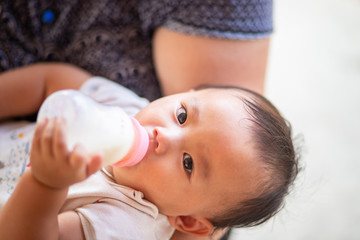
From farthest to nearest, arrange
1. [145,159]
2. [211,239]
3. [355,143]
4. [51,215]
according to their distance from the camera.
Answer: [355,143] < [211,239] < [145,159] < [51,215]

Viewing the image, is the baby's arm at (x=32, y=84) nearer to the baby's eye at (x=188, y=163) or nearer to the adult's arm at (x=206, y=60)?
the adult's arm at (x=206, y=60)

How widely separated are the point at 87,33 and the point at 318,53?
6.26ft

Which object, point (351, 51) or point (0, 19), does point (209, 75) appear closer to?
point (0, 19)

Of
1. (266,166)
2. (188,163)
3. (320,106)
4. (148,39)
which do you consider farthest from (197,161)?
(320,106)

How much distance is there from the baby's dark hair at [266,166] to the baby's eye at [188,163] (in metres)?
0.14

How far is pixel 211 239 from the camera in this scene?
96cm

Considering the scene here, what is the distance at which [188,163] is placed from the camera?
84 cm

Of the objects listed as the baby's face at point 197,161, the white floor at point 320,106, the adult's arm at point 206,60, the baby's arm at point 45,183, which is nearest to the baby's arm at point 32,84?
the adult's arm at point 206,60

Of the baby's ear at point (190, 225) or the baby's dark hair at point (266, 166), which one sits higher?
the baby's dark hair at point (266, 166)

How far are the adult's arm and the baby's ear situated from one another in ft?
1.32

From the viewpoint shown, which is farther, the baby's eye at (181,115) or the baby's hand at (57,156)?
the baby's eye at (181,115)

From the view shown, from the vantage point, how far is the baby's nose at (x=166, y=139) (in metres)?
0.80

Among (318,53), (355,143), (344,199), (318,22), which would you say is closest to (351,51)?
(318,53)

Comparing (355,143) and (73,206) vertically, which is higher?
(73,206)
